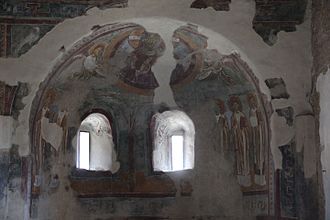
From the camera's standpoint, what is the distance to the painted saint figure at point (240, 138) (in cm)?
983

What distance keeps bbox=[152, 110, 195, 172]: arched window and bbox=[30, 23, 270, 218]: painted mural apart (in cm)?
14

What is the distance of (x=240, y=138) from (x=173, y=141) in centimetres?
150

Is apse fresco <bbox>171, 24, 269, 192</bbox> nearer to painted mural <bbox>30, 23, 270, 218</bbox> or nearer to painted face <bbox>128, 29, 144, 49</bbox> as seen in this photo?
painted mural <bbox>30, 23, 270, 218</bbox>

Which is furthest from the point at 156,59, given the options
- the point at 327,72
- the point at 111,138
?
the point at 327,72

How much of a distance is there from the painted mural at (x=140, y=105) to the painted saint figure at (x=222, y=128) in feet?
0.06

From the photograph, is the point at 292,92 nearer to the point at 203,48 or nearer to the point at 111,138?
the point at 203,48

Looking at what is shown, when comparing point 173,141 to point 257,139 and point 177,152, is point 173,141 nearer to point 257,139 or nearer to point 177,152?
point 177,152

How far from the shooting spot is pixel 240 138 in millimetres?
10016

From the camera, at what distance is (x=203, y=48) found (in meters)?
9.55

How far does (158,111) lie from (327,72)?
11.1 feet

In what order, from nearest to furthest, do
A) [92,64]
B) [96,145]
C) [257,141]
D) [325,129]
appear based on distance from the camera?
[325,129]
[257,141]
[92,64]
[96,145]

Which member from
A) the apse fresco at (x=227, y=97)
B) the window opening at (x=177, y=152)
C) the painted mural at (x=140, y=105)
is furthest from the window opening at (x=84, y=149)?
the apse fresco at (x=227, y=97)

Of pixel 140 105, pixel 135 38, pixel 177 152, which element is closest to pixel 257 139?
pixel 177 152

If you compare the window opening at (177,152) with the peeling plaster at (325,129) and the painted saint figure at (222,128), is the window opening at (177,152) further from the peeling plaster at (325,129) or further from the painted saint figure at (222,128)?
the peeling plaster at (325,129)
